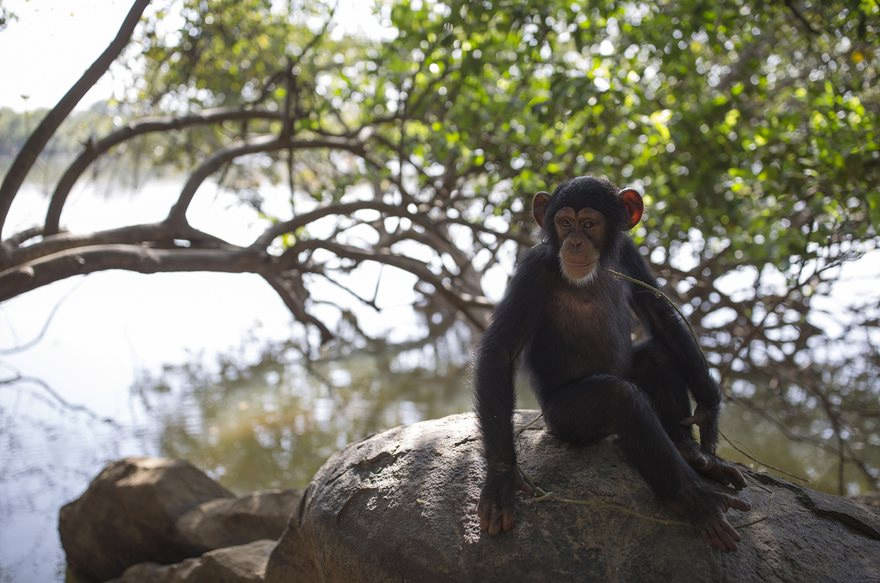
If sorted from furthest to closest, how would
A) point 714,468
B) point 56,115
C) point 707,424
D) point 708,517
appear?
point 56,115 < point 707,424 < point 714,468 < point 708,517

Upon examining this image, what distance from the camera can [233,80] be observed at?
9266mm

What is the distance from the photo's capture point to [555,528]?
9.68ft

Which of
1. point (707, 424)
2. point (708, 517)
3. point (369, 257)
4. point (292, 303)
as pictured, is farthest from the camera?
point (292, 303)

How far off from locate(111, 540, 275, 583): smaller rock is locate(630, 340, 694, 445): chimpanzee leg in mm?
2466

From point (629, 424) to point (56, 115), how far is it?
144 inches

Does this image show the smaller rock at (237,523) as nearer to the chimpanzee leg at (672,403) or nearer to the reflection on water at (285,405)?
the reflection on water at (285,405)

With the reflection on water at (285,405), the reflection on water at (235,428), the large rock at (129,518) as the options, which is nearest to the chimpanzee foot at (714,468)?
the reflection on water at (235,428)

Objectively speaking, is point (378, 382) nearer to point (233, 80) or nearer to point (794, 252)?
point (233, 80)

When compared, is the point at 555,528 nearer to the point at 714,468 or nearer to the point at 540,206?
the point at 714,468

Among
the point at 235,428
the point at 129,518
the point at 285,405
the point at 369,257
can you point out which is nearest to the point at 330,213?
the point at 369,257

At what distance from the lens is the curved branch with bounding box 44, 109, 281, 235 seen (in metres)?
5.20

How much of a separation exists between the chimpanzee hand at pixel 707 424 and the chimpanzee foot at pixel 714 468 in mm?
169

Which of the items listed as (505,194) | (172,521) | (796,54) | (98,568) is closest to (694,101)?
(505,194)

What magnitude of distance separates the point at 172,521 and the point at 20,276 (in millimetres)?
2316
